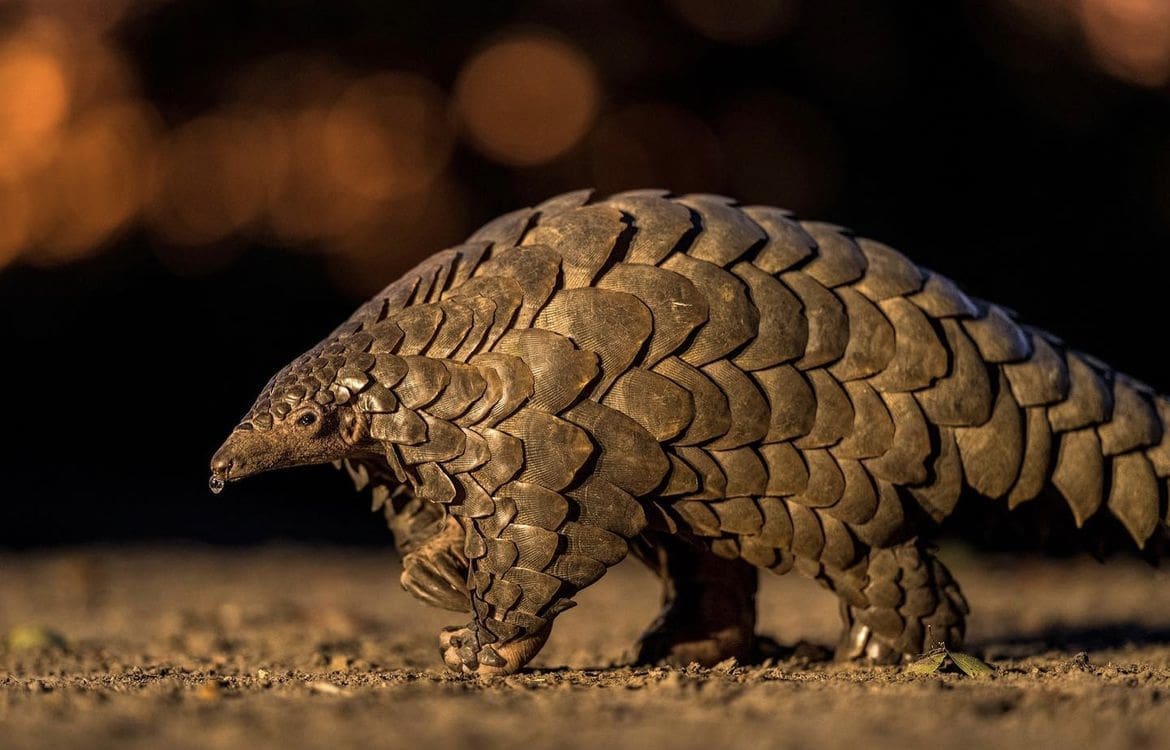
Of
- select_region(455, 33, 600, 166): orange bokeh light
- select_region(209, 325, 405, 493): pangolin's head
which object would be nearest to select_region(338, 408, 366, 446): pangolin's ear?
select_region(209, 325, 405, 493): pangolin's head

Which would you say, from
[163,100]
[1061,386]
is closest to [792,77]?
[163,100]

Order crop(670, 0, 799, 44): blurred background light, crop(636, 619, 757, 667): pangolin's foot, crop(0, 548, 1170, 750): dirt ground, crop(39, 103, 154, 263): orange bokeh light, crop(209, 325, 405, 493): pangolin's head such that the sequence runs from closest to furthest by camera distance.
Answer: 1. crop(0, 548, 1170, 750): dirt ground
2. crop(209, 325, 405, 493): pangolin's head
3. crop(636, 619, 757, 667): pangolin's foot
4. crop(670, 0, 799, 44): blurred background light
5. crop(39, 103, 154, 263): orange bokeh light

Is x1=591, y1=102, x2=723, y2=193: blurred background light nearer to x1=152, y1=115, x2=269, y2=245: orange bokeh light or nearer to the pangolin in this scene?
x1=152, y1=115, x2=269, y2=245: orange bokeh light

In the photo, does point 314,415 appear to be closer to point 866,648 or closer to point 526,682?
point 526,682

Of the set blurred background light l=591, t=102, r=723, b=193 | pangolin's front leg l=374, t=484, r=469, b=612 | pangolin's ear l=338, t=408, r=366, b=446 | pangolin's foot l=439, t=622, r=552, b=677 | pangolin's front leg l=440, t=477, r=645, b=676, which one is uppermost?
blurred background light l=591, t=102, r=723, b=193

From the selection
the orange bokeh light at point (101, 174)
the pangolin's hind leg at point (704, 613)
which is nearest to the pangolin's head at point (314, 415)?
the pangolin's hind leg at point (704, 613)

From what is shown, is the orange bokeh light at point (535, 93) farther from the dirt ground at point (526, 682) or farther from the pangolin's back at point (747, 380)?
the pangolin's back at point (747, 380)

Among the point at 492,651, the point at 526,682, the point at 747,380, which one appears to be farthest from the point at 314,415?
the point at 747,380
